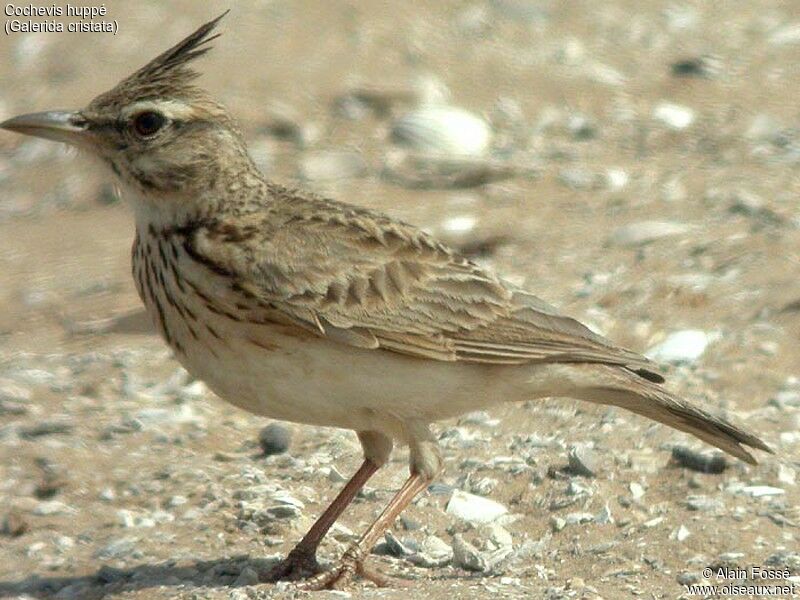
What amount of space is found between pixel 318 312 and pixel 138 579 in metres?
1.22

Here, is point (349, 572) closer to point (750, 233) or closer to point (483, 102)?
point (750, 233)

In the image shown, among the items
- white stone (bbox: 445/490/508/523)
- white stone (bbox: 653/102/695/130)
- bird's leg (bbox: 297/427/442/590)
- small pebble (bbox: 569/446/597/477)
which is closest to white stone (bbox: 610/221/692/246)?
white stone (bbox: 653/102/695/130)

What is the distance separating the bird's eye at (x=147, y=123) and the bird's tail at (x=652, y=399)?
1782mm

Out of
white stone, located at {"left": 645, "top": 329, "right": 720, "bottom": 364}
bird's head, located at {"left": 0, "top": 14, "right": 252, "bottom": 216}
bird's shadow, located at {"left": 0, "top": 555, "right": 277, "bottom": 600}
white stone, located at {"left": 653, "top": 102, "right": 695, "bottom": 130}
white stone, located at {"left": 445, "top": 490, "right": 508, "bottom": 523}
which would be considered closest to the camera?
bird's shadow, located at {"left": 0, "top": 555, "right": 277, "bottom": 600}

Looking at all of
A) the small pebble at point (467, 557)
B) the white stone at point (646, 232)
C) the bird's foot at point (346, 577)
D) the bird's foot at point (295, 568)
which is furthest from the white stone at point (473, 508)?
the white stone at point (646, 232)

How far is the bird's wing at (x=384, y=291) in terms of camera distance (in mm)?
5699

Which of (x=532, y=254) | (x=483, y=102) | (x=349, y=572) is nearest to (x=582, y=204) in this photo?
(x=532, y=254)

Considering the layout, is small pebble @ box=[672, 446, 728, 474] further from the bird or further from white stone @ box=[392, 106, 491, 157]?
white stone @ box=[392, 106, 491, 157]

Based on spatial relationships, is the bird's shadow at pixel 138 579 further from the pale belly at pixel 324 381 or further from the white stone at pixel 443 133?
the white stone at pixel 443 133

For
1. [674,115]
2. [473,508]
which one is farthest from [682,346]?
[674,115]

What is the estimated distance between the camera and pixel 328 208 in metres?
6.12

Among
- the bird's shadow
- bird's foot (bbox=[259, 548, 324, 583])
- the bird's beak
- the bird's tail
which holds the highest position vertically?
the bird's tail

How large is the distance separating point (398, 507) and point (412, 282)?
84cm

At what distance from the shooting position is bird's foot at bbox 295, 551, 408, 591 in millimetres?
5727
